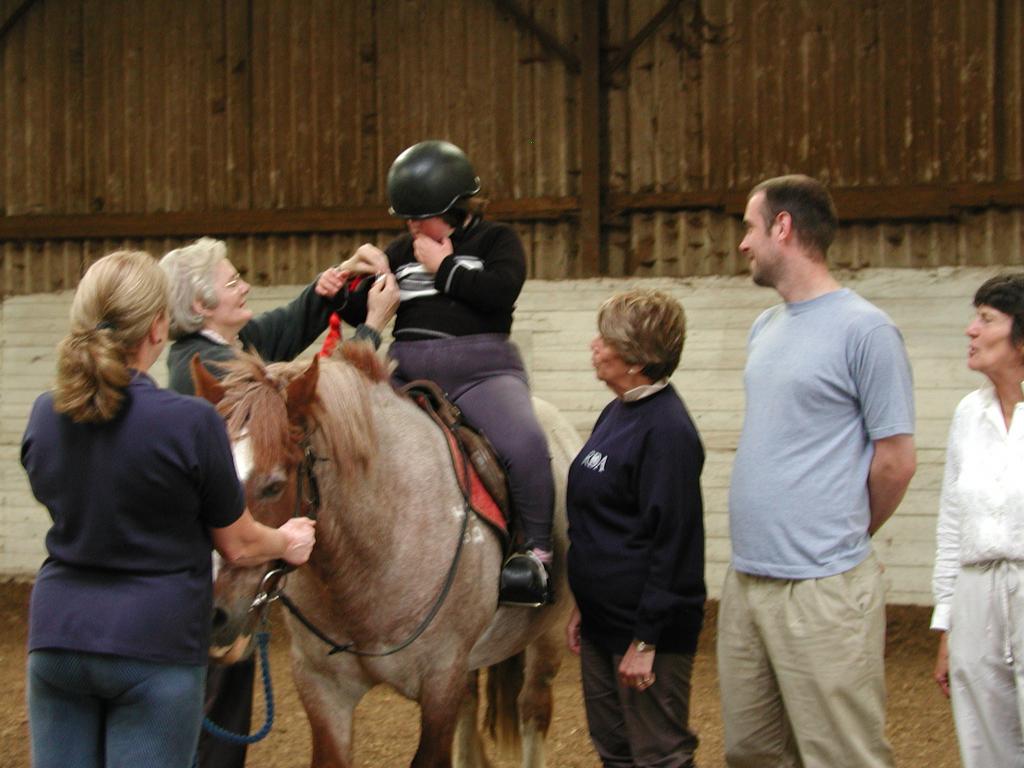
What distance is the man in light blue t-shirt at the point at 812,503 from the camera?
2.71 meters

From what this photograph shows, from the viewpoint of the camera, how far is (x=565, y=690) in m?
5.84

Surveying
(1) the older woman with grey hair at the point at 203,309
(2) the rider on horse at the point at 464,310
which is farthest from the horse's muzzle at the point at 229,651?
(2) the rider on horse at the point at 464,310

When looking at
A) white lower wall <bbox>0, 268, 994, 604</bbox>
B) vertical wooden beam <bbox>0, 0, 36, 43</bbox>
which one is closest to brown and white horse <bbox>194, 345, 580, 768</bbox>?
white lower wall <bbox>0, 268, 994, 604</bbox>

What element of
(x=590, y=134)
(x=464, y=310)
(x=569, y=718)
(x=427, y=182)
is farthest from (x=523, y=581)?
(x=590, y=134)

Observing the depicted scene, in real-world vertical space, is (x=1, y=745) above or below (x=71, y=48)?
below

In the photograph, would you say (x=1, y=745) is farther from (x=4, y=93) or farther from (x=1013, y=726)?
(x=4, y=93)

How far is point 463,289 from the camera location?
3490mm

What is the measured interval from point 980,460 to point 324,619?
1.67 m

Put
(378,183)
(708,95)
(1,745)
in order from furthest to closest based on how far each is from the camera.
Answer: (378,183) < (708,95) < (1,745)

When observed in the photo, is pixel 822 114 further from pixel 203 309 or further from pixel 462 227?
pixel 203 309

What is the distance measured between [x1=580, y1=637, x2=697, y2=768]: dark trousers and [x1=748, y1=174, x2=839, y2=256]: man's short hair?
1067 mm

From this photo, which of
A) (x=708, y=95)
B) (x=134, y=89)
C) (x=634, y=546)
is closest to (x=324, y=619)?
(x=634, y=546)

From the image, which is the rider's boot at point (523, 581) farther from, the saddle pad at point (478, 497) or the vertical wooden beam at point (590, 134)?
the vertical wooden beam at point (590, 134)

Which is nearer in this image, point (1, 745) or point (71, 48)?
point (1, 745)
